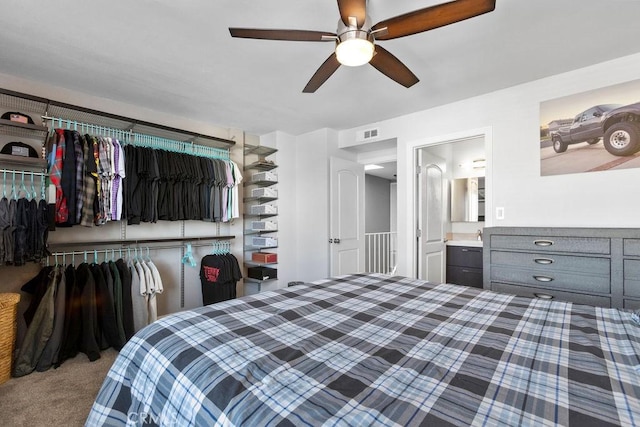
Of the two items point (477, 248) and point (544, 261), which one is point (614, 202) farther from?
point (477, 248)

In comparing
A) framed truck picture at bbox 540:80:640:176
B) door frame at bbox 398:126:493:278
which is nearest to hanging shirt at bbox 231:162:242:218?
door frame at bbox 398:126:493:278

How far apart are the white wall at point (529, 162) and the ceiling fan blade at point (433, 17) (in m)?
1.67

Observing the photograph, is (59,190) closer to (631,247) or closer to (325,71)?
(325,71)

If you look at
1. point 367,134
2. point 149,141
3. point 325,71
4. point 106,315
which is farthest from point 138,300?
point 367,134

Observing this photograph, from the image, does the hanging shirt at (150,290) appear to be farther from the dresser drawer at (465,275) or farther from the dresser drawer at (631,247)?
the dresser drawer at (631,247)

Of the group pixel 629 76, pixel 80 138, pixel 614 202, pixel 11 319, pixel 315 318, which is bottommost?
pixel 11 319

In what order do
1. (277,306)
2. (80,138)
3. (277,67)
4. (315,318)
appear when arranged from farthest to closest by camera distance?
(80,138)
(277,67)
(277,306)
(315,318)

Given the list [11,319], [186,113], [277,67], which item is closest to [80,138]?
[186,113]

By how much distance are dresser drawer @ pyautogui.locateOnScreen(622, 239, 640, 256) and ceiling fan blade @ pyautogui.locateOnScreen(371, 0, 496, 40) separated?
5.85ft

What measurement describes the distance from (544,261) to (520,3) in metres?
1.75

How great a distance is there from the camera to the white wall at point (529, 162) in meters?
2.22

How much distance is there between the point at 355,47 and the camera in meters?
1.50

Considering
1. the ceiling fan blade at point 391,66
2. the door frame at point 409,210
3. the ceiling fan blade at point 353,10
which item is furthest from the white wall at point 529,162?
the ceiling fan blade at point 353,10

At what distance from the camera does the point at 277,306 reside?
1417 millimetres
